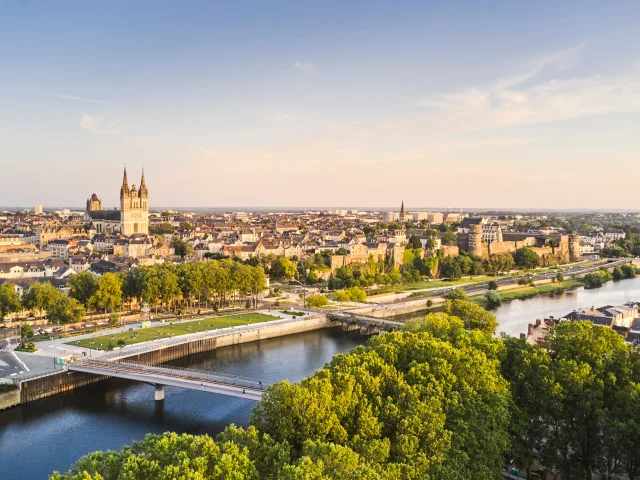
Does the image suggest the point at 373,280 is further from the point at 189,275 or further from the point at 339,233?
the point at 339,233

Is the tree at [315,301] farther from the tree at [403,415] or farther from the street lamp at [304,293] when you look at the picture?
the tree at [403,415]

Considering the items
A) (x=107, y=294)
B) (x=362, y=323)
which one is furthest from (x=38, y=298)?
(x=362, y=323)

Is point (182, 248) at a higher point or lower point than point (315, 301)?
higher

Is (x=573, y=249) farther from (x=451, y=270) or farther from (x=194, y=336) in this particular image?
(x=194, y=336)

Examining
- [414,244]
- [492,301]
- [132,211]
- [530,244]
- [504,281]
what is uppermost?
→ [132,211]

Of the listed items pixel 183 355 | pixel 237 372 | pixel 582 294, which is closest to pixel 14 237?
pixel 183 355

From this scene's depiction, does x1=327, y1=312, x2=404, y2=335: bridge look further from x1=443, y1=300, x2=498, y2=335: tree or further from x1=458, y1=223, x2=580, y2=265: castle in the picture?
x1=458, y1=223, x2=580, y2=265: castle
